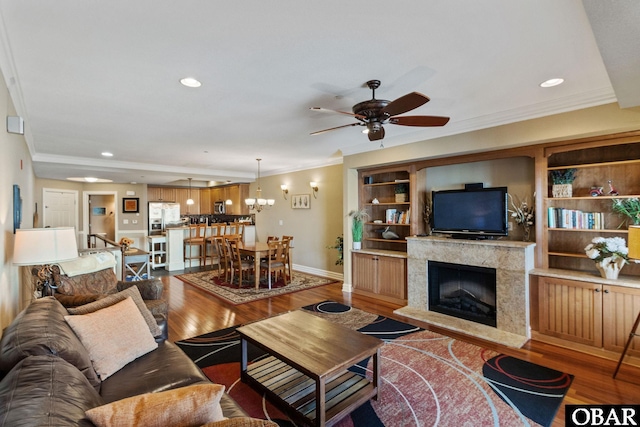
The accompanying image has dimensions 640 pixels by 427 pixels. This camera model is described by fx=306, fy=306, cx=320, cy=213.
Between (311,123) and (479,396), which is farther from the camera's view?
(311,123)

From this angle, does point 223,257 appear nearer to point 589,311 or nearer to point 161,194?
point 161,194

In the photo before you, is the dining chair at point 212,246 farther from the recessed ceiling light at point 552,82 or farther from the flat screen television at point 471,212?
the recessed ceiling light at point 552,82

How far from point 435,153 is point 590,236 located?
1.96 metres

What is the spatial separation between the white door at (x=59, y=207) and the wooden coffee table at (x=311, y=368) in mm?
8486

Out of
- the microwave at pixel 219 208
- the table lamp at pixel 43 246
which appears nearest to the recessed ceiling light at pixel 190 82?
the table lamp at pixel 43 246

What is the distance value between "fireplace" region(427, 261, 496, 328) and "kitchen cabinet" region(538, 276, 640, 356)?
1.84 ft

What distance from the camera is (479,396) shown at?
238cm

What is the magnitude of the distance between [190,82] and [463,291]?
4.06 m

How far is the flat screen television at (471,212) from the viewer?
3766 millimetres

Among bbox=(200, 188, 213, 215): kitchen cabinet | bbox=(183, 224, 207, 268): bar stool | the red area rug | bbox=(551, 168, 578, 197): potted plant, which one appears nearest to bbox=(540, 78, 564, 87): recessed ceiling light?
bbox=(551, 168, 578, 197): potted plant

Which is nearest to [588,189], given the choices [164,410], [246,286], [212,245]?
[164,410]

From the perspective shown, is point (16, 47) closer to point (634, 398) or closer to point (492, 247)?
point (492, 247)

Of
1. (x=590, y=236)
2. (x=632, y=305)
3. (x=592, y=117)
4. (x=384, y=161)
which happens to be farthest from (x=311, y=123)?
(x=632, y=305)

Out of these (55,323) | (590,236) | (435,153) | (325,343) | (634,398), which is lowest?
(634,398)
